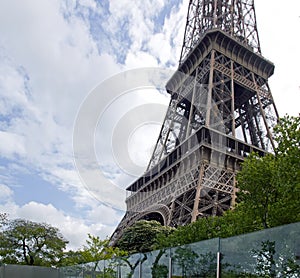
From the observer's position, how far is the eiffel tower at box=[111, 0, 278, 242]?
24781mm

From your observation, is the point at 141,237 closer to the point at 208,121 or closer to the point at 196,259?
the point at 208,121

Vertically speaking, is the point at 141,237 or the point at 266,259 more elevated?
the point at 266,259

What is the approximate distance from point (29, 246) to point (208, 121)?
17628 mm

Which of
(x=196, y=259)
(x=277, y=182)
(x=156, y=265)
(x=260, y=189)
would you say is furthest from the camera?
(x=260, y=189)

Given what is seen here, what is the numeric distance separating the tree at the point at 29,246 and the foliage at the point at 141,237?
6216 mm

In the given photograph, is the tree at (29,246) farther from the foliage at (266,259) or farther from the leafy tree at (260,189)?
the foliage at (266,259)

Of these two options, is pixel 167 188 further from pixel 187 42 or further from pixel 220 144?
pixel 187 42

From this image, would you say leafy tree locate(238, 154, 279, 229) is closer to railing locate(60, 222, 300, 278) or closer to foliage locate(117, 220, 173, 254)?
railing locate(60, 222, 300, 278)

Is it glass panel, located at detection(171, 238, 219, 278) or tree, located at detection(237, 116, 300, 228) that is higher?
tree, located at detection(237, 116, 300, 228)

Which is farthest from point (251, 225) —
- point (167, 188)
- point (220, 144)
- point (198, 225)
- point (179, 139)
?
point (179, 139)

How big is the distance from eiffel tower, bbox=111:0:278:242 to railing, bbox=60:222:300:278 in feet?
42.6

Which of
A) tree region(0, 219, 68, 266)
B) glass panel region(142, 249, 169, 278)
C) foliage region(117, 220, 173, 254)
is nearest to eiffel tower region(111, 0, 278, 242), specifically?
foliage region(117, 220, 173, 254)

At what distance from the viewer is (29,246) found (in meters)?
26.8

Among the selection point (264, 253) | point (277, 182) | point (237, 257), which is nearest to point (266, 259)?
point (264, 253)
